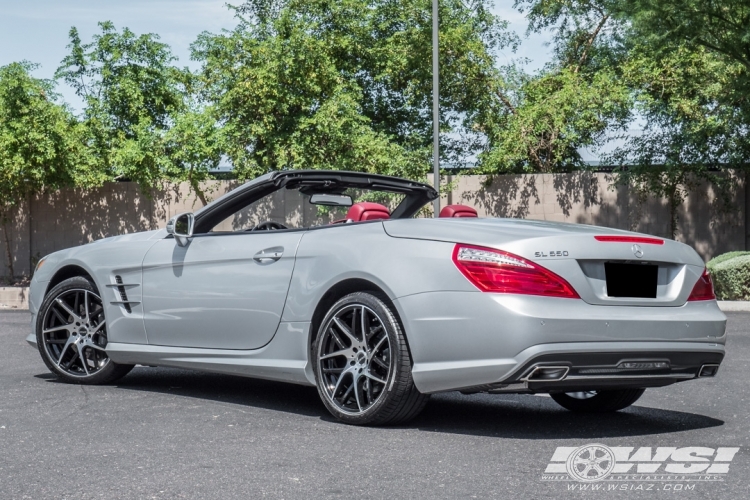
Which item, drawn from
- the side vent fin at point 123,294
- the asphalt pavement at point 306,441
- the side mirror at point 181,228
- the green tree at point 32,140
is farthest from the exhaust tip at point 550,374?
the green tree at point 32,140

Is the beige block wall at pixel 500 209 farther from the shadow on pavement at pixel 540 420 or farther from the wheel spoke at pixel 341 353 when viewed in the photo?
the wheel spoke at pixel 341 353

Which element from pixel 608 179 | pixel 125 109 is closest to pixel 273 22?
pixel 125 109

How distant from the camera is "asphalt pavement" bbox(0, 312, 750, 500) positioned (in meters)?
4.48

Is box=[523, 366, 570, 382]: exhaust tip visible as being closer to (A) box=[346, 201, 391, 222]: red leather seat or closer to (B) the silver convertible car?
(B) the silver convertible car

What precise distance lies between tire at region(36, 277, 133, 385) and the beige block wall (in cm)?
1665

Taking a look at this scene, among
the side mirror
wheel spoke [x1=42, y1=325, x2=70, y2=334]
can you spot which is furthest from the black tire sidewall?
wheel spoke [x1=42, y1=325, x2=70, y2=334]

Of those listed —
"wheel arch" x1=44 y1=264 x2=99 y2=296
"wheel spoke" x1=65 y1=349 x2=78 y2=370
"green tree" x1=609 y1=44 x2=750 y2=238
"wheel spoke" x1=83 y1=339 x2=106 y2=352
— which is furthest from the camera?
"green tree" x1=609 y1=44 x2=750 y2=238

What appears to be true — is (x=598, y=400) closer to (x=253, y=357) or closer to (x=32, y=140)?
(x=253, y=357)

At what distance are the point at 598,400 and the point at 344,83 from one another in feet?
65.5

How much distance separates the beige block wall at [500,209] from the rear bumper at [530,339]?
713 inches

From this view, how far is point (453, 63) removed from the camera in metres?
27.5

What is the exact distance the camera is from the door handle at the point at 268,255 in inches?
256

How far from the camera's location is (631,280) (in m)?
5.66

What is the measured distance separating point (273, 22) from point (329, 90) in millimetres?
1982
